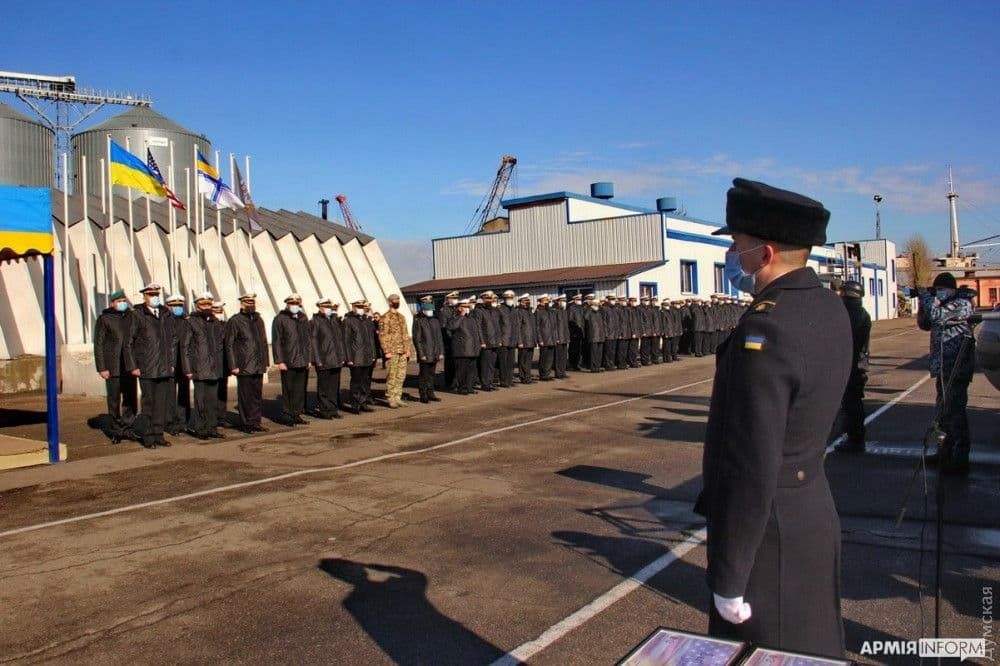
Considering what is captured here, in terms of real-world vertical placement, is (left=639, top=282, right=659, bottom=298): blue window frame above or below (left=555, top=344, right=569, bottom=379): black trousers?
above

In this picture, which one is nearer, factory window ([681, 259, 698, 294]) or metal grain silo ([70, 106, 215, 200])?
metal grain silo ([70, 106, 215, 200])

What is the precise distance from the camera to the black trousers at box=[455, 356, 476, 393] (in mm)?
17797

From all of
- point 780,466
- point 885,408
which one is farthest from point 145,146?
point 780,466

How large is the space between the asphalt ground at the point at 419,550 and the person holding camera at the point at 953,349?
303 mm

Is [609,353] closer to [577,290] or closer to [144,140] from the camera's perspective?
[577,290]

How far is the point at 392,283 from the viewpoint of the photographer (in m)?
30.4

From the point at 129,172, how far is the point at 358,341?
20.7 feet

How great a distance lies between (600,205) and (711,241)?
5.68m

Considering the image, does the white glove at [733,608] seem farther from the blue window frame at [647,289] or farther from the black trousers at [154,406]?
the blue window frame at [647,289]

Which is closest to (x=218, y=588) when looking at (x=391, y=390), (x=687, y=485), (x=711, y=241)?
(x=687, y=485)

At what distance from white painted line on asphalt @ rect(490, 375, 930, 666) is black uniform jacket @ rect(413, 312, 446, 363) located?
34.6 feet

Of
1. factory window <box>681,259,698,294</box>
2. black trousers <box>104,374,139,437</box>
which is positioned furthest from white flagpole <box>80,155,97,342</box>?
factory window <box>681,259,698,294</box>

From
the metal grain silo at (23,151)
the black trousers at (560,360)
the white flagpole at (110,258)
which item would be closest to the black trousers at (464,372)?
the black trousers at (560,360)

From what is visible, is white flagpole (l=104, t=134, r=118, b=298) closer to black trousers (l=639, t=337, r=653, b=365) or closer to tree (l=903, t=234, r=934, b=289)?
black trousers (l=639, t=337, r=653, b=365)
